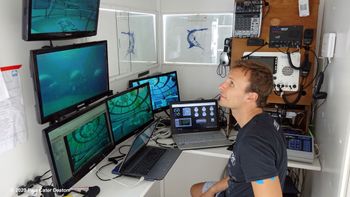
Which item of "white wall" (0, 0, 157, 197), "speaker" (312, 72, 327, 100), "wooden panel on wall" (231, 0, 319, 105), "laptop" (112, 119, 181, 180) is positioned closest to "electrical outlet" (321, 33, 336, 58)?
"speaker" (312, 72, 327, 100)

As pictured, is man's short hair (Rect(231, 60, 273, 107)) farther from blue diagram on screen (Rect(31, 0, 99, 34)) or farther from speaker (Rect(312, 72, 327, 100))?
blue diagram on screen (Rect(31, 0, 99, 34))

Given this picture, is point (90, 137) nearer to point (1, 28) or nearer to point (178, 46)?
point (1, 28)

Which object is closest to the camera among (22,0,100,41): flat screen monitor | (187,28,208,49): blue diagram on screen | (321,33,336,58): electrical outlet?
(22,0,100,41): flat screen monitor

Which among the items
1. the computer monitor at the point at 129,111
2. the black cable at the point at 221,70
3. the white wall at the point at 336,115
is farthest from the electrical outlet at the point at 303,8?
the computer monitor at the point at 129,111

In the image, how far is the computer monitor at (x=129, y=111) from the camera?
5.68 ft

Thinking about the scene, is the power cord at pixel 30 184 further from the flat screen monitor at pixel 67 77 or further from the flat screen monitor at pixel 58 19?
the flat screen monitor at pixel 58 19

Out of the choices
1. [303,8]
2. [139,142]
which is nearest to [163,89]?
[139,142]

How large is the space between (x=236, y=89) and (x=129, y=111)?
2.64 ft

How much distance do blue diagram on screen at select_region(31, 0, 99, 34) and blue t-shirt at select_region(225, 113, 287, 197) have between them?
956mm

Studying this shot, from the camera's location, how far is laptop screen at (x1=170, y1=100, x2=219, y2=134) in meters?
2.18

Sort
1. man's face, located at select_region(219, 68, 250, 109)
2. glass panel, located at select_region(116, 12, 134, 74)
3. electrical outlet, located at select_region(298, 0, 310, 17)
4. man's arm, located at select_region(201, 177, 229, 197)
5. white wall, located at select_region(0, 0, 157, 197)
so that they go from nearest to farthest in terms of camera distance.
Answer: white wall, located at select_region(0, 0, 157, 197) < man's face, located at select_region(219, 68, 250, 109) < man's arm, located at select_region(201, 177, 229, 197) < electrical outlet, located at select_region(298, 0, 310, 17) < glass panel, located at select_region(116, 12, 134, 74)

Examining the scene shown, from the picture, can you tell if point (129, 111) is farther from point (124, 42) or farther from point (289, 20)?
point (289, 20)

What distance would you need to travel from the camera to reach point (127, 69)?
2.18m

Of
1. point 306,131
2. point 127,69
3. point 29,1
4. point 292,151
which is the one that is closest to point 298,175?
point 306,131
